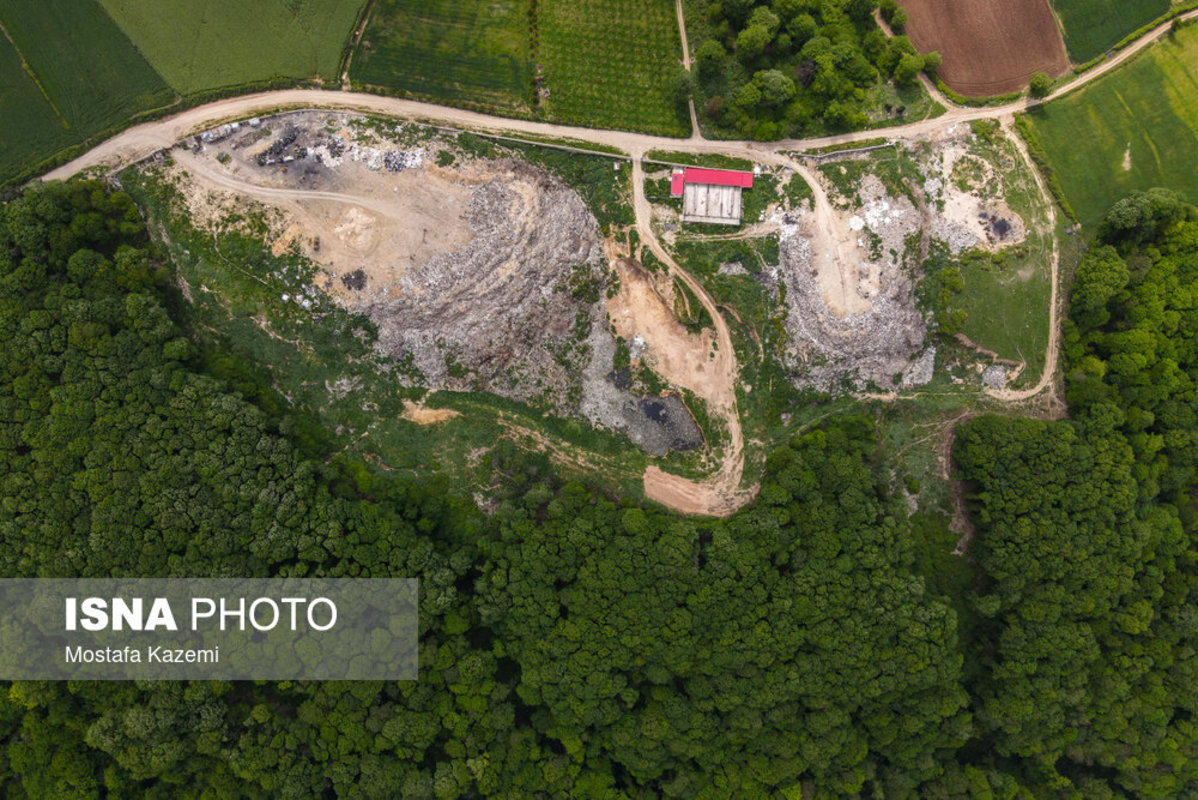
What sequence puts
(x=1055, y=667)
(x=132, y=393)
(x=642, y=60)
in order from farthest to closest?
(x=642, y=60)
(x=1055, y=667)
(x=132, y=393)

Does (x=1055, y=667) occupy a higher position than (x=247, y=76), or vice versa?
(x=247, y=76)

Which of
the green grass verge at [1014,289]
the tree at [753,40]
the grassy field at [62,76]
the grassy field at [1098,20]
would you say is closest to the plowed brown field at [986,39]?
the grassy field at [1098,20]

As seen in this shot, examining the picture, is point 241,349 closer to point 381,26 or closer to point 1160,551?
point 381,26

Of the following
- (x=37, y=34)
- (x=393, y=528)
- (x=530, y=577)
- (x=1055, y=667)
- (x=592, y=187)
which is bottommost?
(x=1055, y=667)

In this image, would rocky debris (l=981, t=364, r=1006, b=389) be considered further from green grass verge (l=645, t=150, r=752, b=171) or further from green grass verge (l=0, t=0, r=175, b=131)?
green grass verge (l=0, t=0, r=175, b=131)

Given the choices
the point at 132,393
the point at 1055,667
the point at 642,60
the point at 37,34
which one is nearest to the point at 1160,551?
the point at 1055,667

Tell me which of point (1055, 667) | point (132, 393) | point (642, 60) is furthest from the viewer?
point (642, 60)

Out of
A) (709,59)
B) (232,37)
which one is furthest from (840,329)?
(232,37)
